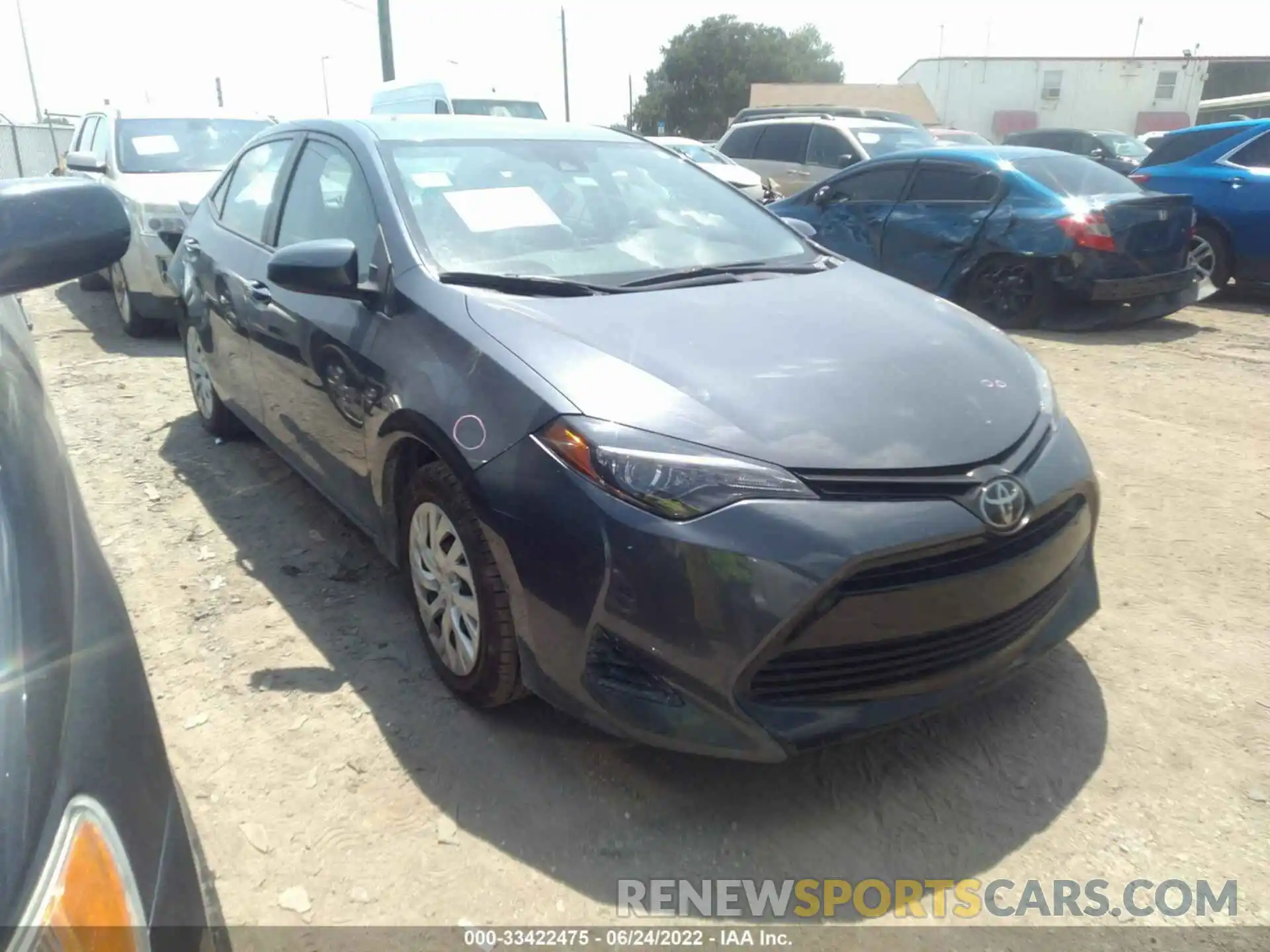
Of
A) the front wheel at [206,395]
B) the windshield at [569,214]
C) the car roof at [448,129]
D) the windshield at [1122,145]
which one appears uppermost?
the car roof at [448,129]

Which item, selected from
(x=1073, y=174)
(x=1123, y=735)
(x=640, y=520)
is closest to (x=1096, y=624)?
(x=1123, y=735)

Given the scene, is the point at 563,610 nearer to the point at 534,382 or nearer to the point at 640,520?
the point at 640,520

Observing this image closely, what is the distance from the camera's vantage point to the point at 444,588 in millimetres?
2732

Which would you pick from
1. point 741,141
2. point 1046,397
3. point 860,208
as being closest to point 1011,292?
point 860,208

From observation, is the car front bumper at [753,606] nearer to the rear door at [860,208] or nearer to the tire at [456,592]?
the tire at [456,592]

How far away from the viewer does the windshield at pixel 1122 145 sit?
1970 centimetres

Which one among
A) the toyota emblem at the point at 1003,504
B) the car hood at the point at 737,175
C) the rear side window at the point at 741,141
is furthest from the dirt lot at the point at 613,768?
the rear side window at the point at 741,141

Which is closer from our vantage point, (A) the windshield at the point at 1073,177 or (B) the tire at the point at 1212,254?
(A) the windshield at the point at 1073,177

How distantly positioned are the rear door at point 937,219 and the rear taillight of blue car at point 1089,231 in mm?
618

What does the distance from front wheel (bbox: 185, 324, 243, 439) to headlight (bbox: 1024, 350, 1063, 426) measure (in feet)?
11.9

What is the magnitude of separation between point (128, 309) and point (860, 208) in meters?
5.92

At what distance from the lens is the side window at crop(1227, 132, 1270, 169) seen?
8297 mm

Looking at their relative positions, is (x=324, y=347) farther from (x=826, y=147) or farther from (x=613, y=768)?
(x=826, y=147)

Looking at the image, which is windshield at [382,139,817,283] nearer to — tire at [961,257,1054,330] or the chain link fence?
tire at [961,257,1054,330]
